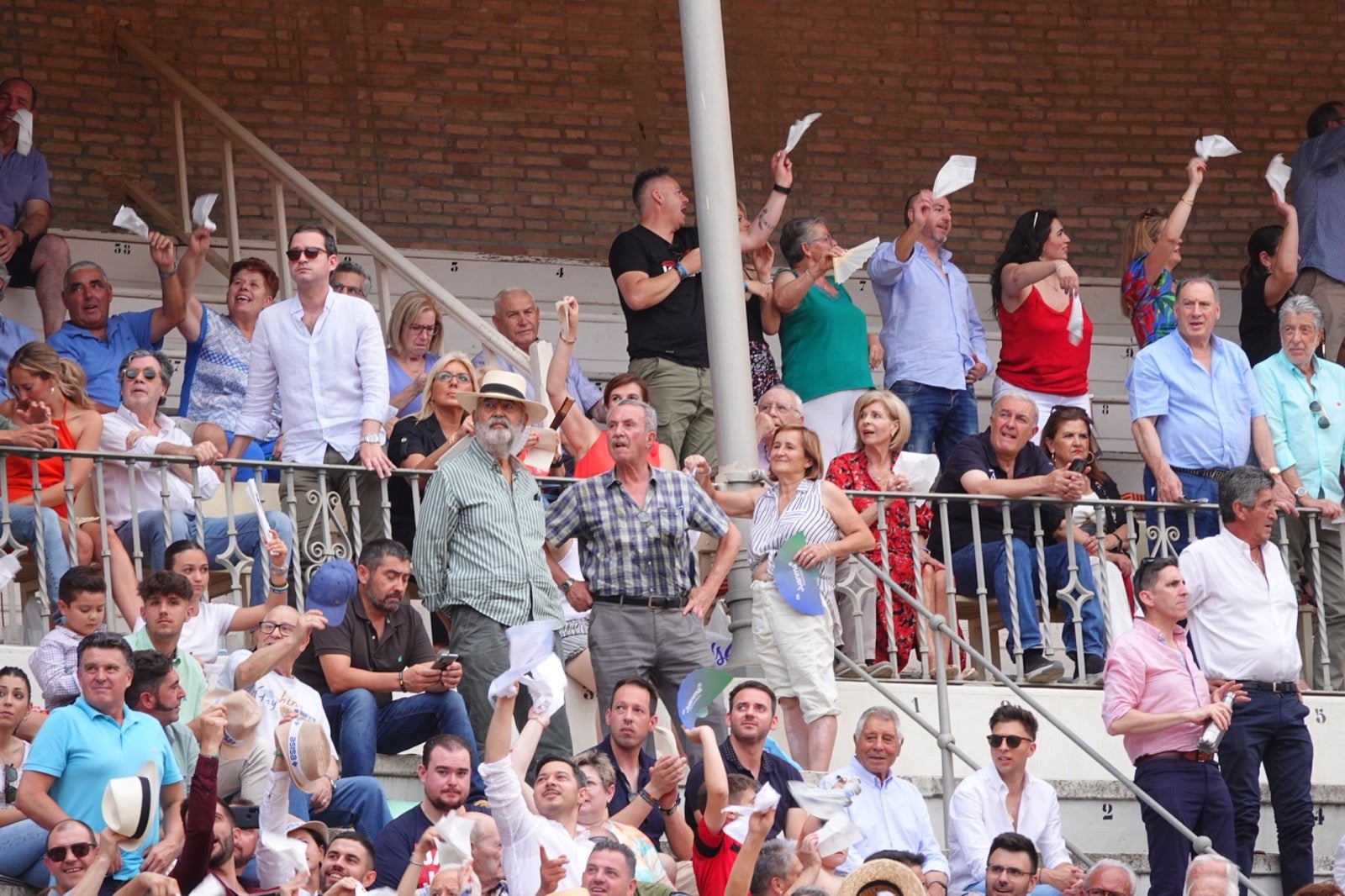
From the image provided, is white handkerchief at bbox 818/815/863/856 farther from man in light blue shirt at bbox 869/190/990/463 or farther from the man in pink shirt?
man in light blue shirt at bbox 869/190/990/463

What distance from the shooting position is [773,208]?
11.0m

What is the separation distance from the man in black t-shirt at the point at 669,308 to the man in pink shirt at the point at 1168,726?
222cm

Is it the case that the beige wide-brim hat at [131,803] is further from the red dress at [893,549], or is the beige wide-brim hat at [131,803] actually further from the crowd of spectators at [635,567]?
the red dress at [893,549]

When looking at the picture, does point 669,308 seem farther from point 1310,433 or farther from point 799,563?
point 1310,433

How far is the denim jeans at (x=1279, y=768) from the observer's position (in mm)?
9375

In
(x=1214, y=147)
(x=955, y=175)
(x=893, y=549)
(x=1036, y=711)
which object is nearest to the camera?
(x=1036, y=711)

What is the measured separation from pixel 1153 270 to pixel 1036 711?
275 centimetres

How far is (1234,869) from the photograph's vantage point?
841cm

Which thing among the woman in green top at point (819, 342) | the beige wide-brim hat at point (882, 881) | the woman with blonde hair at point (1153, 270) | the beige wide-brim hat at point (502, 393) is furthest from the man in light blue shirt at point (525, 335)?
the beige wide-brim hat at point (882, 881)

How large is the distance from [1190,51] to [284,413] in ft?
24.8

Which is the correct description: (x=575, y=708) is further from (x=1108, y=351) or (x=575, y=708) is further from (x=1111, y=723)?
(x=1108, y=351)

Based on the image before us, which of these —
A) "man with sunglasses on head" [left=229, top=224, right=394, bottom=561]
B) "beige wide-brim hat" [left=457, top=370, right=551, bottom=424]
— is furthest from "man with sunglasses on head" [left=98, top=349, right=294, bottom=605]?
"beige wide-brim hat" [left=457, top=370, right=551, bottom=424]

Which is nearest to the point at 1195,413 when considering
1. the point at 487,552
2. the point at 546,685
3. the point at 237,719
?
the point at 487,552

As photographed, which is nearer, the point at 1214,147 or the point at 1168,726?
the point at 1168,726
